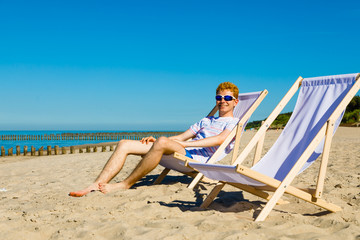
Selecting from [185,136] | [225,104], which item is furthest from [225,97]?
[185,136]

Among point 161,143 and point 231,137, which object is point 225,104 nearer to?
point 231,137

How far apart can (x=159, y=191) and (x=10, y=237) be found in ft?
5.67

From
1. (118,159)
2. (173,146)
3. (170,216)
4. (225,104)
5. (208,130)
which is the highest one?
(225,104)

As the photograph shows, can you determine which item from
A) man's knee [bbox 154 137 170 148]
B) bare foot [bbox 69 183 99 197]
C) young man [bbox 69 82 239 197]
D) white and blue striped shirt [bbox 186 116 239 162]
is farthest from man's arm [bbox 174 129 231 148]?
bare foot [bbox 69 183 99 197]

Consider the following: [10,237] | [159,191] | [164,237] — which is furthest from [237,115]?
[10,237]

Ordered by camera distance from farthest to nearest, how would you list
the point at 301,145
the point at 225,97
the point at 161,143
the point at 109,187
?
the point at 225,97 < the point at 109,187 < the point at 161,143 < the point at 301,145

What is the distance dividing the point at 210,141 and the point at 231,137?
240 millimetres

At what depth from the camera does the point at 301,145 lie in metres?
3.33

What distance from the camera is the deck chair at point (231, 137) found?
3.68m

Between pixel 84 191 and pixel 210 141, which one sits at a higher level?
pixel 210 141

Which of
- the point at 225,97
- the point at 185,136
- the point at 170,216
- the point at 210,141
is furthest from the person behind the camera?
the point at 185,136

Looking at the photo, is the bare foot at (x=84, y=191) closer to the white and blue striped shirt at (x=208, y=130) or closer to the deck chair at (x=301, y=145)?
the white and blue striped shirt at (x=208, y=130)

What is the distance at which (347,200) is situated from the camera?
11.1ft

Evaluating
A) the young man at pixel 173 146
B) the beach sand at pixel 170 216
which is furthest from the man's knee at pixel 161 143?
the beach sand at pixel 170 216
